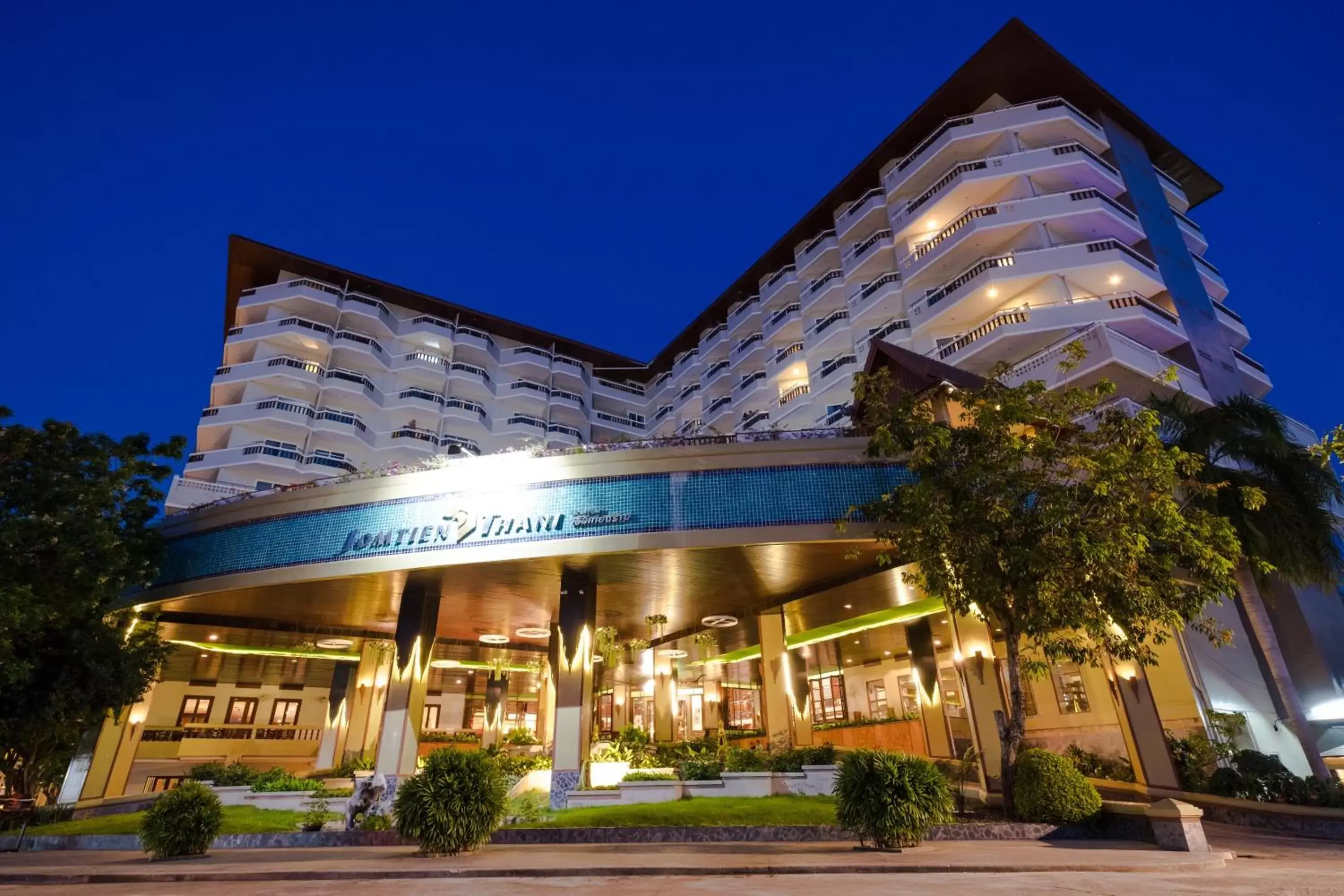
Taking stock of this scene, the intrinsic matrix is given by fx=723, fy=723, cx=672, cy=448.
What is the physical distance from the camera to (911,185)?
4241 centimetres

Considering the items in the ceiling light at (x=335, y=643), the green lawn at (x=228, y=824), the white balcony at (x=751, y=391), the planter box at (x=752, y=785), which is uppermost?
the white balcony at (x=751, y=391)

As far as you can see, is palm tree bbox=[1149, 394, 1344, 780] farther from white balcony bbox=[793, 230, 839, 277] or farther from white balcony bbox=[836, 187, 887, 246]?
white balcony bbox=[793, 230, 839, 277]

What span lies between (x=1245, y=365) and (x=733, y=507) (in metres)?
32.6

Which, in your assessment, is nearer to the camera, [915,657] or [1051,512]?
[1051,512]

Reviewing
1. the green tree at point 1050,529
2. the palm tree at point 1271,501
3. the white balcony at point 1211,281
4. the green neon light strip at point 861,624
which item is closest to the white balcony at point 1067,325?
the white balcony at point 1211,281

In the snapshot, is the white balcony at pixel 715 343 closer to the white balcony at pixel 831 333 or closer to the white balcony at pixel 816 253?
the white balcony at pixel 816 253

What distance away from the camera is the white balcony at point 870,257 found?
42.7 m

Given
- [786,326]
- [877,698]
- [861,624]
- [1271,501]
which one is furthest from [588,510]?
[786,326]

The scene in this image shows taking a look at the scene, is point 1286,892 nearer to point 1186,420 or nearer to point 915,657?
point 1186,420

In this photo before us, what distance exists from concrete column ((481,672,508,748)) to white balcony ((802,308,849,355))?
26.2 m

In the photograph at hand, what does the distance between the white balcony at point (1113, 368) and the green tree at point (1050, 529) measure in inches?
659

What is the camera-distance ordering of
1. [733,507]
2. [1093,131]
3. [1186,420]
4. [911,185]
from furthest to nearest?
[911,185], [1093,131], [1186,420], [733,507]

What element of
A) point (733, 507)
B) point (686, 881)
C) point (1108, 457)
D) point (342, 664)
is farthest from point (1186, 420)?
point (342, 664)

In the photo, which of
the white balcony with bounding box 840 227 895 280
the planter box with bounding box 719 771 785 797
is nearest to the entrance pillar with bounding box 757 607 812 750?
the planter box with bounding box 719 771 785 797
